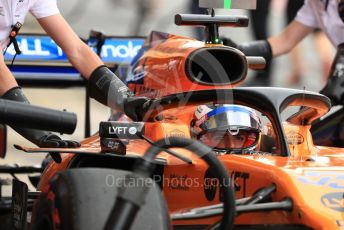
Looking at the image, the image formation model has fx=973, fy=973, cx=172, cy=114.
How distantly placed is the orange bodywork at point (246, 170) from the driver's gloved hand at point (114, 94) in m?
0.10

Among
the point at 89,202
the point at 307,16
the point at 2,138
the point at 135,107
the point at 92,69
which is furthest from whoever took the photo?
the point at 307,16

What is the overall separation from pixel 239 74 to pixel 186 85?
0.24 m

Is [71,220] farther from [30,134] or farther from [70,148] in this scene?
[30,134]

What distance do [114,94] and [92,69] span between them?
0.27m

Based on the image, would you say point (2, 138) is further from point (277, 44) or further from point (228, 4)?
point (277, 44)

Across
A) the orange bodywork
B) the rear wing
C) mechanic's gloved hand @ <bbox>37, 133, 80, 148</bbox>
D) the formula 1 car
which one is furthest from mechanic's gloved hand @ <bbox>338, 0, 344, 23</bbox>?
mechanic's gloved hand @ <bbox>37, 133, 80, 148</bbox>

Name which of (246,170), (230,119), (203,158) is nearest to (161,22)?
(230,119)

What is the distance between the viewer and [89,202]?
301 centimetres

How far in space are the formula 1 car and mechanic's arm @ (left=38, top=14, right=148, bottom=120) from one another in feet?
0.67

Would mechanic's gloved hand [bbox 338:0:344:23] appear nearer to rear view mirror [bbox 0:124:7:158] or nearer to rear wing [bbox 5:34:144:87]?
rear wing [bbox 5:34:144:87]

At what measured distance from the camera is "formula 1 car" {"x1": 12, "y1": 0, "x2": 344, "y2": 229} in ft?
9.65

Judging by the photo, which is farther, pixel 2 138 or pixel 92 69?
pixel 2 138

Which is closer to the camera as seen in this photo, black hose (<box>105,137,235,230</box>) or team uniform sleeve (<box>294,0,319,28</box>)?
black hose (<box>105,137,235,230</box>)

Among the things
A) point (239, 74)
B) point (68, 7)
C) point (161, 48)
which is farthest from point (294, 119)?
point (68, 7)
